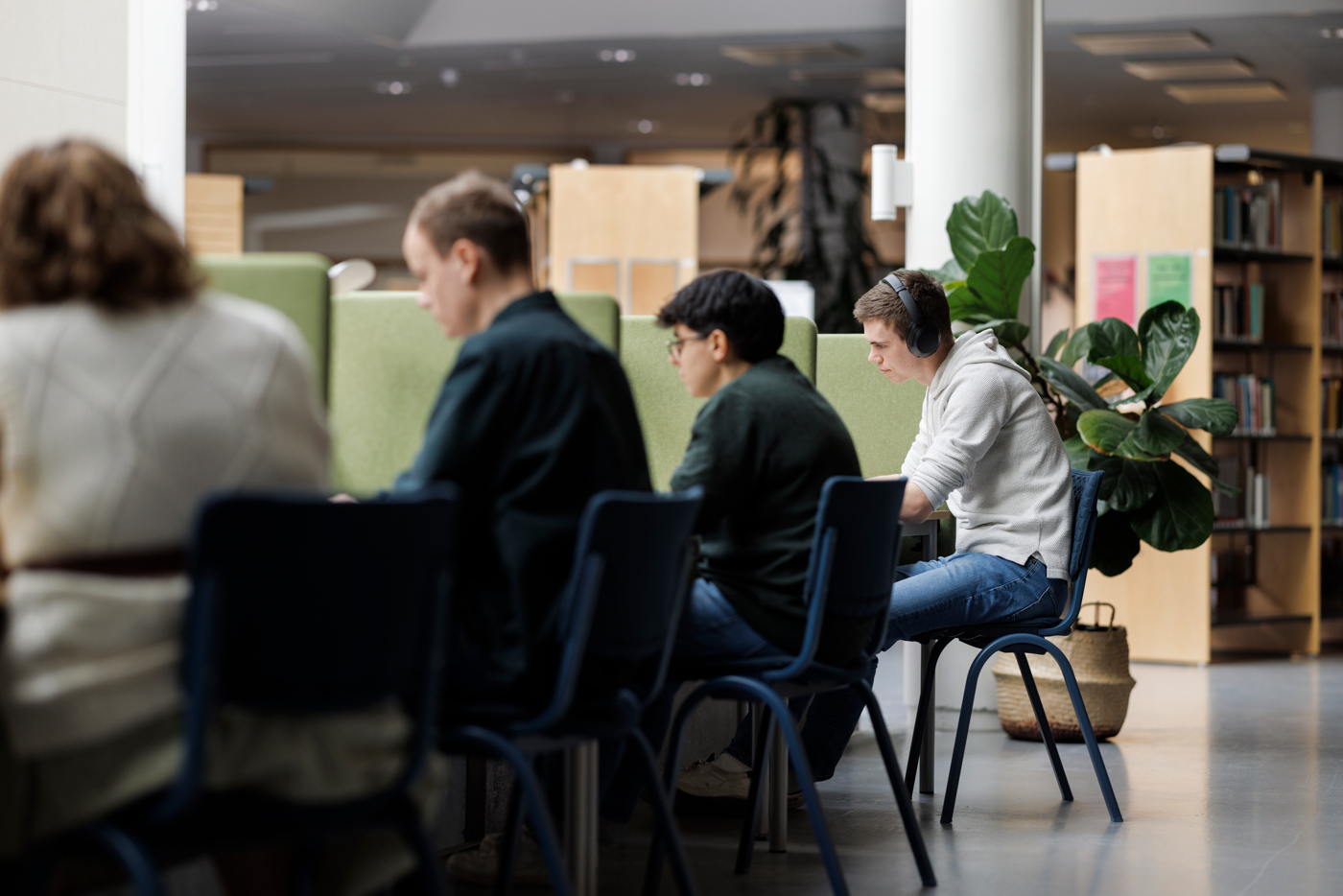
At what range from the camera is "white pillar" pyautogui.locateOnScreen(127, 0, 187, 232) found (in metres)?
4.16

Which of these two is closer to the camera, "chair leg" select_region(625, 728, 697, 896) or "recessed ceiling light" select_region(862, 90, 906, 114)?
"chair leg" select_region(625, 728, 697, 896)

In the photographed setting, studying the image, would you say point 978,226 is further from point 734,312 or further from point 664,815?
point 664,815

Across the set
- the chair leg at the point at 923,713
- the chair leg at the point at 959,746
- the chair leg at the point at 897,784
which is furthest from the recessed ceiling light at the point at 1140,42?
the chair leg at the point at 897,784

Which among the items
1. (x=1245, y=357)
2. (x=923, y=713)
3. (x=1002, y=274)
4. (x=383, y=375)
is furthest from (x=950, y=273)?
(x=1245, y=357)

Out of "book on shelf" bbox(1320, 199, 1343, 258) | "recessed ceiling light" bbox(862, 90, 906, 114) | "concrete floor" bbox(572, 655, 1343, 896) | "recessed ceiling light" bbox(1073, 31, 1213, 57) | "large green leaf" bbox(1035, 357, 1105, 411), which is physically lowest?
"concrete floor" bbox(572, 655, 1343, 896)

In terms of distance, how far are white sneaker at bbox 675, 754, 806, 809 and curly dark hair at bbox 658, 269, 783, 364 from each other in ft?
3.66

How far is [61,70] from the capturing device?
13.1ft

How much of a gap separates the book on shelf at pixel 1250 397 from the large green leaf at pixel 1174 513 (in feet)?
7.80

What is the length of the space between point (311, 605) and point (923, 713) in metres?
2.41

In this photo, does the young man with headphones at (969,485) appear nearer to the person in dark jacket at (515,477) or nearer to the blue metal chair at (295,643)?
the person in dark jacket at (515,477)

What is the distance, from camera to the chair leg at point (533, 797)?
1.82 m

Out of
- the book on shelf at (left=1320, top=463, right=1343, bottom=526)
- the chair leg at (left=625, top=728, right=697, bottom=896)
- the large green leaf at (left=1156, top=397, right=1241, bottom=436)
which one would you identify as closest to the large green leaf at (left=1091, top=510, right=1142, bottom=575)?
the large green leaf at (left=1156, top=397, right=1241, bottom=436)

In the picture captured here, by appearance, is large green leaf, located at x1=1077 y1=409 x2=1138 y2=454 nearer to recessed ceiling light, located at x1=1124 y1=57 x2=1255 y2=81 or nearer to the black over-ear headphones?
the black over-ear headphones

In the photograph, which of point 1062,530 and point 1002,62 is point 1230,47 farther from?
point 1062,530
